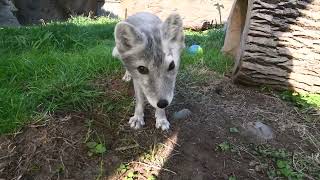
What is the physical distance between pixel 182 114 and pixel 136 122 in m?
0.44

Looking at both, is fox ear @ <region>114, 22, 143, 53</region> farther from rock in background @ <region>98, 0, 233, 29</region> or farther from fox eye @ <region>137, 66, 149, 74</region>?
rock in background @ <region>98, 0, 233, 29</region>

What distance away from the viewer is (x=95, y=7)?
1110cm

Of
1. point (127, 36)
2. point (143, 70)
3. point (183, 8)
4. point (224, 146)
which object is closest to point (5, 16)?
point (183, 8)

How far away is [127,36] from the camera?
3.04 meters

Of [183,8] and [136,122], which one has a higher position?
[136,122]

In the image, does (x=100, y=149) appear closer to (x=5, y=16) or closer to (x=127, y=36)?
(x=127, y=36)

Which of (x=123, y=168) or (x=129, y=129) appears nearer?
(x=123, y=168)

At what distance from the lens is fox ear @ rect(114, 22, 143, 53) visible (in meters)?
2.98

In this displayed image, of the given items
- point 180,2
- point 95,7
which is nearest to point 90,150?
point 180,2

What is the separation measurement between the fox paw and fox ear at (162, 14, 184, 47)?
0.79m

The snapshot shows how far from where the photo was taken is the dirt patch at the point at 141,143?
322cm

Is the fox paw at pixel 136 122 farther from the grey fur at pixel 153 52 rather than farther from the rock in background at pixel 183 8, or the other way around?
the rock in background at pixel 183 8

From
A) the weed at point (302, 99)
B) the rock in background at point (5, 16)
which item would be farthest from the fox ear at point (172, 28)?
the rock in background at point (5, 16)

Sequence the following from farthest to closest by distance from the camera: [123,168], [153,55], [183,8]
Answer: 1. [183,8]
2. [123,168]
3. [153,55]
